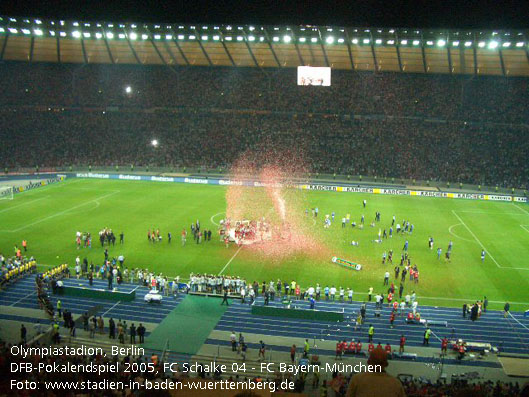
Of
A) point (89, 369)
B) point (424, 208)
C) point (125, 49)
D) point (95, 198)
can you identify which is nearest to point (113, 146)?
point (125, 49)

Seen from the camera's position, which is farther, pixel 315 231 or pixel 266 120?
pixel 266 120

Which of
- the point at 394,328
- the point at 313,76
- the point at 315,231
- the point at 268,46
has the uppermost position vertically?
the point at 268,46

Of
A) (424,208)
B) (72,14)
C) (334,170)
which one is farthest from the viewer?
(334,170)

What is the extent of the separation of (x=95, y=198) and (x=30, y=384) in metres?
46.1

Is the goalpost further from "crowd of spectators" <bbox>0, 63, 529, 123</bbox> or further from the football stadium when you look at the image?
"crowd of spectators" <bbox>0, 63, 529, 123</bbox>

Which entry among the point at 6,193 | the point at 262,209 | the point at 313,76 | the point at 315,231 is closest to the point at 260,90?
the point at 313,76

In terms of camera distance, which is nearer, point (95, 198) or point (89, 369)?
point (89, 369)

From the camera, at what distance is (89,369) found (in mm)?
12812

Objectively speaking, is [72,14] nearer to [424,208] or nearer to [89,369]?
[89,369]

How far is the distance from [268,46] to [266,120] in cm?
1154

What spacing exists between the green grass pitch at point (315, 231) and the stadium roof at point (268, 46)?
19.4 metres

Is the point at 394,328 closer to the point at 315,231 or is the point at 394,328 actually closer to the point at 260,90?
the point at 315,231

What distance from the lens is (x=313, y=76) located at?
6981 cm

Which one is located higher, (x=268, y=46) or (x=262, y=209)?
(x=268, y=46)
